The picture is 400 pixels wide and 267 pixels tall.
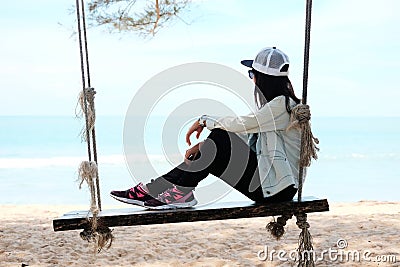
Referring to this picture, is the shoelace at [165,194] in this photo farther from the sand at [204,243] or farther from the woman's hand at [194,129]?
the sand at [204,243]

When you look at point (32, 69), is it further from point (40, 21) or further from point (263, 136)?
point (263, 136)

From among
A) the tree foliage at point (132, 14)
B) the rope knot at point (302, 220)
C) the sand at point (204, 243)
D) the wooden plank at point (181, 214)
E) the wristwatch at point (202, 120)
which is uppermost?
the tree foliage at point (132, 14)

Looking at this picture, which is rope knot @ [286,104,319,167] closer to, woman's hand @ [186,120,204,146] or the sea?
woman's hand @ [186,120,204,146]

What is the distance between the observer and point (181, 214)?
2.08m

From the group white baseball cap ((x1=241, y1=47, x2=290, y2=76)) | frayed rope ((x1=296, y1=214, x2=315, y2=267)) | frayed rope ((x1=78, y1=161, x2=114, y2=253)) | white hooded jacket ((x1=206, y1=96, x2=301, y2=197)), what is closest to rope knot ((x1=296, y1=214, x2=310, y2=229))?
frayed rope ((x1=296, y1=214, x2=315, y2=267))

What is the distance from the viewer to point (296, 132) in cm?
226

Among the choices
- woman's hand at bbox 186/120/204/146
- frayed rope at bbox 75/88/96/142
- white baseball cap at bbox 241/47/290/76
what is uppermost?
white baseball cap at bbox 241/47/290/76

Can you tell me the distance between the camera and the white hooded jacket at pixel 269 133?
7.14ft

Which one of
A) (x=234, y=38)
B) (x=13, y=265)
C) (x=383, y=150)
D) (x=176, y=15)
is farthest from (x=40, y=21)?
(x=13, y=265)

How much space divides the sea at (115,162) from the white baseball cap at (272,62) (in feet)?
15.8

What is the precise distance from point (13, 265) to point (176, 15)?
2585 mm

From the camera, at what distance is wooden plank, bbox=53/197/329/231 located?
6.77 ft

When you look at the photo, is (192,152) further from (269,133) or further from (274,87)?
(274,87)

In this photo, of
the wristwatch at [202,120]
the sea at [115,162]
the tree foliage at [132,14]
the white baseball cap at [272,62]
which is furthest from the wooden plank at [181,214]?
the sea at [115,162]
